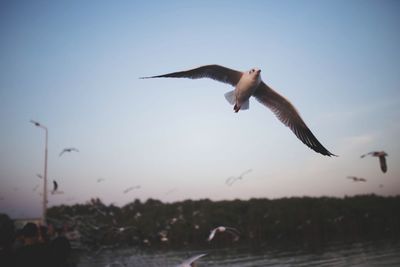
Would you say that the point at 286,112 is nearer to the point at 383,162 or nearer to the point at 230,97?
the point at 230,97

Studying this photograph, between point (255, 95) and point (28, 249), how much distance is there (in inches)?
190

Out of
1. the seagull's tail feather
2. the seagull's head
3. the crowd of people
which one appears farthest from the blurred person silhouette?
the seagull's head

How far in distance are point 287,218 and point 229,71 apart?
39.2 m

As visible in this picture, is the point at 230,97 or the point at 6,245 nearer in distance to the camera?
the point at 6,245

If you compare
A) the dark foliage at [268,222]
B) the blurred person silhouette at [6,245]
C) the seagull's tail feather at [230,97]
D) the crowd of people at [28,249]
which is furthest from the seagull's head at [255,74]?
the dark foliage at [268,222]

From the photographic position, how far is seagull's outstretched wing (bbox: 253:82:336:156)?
6.97 meters

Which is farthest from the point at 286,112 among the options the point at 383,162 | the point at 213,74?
the point at 383,162

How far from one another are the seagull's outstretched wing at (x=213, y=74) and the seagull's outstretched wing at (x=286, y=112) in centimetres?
54

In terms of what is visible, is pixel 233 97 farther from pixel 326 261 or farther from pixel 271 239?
pixel 271 239

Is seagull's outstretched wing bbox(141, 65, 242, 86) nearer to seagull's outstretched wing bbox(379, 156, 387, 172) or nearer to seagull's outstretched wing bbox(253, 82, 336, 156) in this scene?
seagull's outstretched wing bbox(253, 82, 336, 156)

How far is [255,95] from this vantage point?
7227mm

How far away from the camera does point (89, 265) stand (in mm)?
25328

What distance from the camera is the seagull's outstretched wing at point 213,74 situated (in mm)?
6599

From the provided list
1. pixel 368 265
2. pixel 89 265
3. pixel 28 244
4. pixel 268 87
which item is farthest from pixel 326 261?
pixel 28 244
